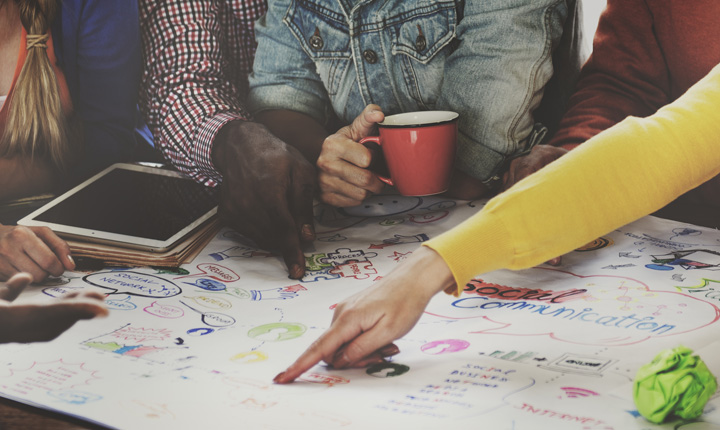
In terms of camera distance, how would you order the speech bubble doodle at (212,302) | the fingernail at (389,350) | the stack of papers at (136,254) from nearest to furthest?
the fingernail at (389,350), the speech bubble doodle at (212,302), the stack of papers at (136,254)

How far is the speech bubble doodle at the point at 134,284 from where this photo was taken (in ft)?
2.02

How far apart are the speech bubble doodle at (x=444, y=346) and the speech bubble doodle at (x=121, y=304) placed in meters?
0.26

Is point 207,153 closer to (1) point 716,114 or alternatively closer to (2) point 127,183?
(2) point 127,183

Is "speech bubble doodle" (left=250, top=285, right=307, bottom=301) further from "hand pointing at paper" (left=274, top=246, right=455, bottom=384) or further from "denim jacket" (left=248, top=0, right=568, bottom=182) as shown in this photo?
"denim jacket" (left=248, top=0, right=568, bottom=182)

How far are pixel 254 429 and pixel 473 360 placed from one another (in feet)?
0.50

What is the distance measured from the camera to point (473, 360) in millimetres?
462

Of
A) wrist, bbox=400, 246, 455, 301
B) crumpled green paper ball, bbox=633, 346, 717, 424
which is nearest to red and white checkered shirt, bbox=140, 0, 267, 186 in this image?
wrist, bbox=400, 246, 455, 301

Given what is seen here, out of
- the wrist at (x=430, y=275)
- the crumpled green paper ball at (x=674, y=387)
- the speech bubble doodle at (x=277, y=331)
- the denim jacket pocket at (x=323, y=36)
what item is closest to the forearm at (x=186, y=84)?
the denim jacket pocket at (x=323, y=36)

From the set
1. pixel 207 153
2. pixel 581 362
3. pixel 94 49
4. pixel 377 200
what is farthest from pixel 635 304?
pixel 94 49

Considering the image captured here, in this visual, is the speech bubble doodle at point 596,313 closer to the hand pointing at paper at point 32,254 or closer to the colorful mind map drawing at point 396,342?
the colorful mind map drawing at point 396,342

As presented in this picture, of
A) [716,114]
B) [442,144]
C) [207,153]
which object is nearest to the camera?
[716,114]

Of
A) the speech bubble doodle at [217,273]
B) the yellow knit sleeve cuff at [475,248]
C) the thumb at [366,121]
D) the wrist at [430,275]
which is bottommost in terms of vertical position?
the speech bubble doodle at [217,273]

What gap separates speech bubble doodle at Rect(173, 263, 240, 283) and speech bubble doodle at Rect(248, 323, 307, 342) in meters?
0.11

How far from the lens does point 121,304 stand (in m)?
0.59
